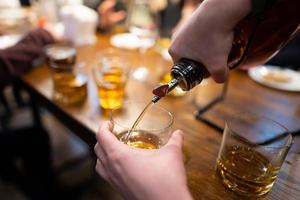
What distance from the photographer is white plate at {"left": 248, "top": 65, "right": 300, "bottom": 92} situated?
0.83m

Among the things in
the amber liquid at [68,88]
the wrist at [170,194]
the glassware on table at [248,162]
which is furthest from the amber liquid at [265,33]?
the amber liquid at [68,88]

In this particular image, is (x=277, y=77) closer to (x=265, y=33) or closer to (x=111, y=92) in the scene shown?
(x=265, y=33)

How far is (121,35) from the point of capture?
1.19 m

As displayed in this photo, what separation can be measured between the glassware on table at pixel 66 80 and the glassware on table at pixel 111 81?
0.17 ft

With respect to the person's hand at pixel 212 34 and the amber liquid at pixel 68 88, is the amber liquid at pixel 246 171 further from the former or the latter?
the amber liquid at pixel 68 88

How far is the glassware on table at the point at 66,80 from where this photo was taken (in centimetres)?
73

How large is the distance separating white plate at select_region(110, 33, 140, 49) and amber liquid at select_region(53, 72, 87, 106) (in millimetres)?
353

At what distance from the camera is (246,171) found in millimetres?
476

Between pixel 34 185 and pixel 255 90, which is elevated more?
pixel 255 90

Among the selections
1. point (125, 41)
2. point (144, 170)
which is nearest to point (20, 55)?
point (125, 41)

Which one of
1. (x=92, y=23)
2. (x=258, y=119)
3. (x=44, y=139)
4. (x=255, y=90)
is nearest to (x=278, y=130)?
(x=258, y=119)

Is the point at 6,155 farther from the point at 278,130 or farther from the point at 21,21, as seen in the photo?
the point at 278,130

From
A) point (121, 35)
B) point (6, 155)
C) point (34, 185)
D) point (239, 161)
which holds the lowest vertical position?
point (34, 185)

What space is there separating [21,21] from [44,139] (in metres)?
0.52
